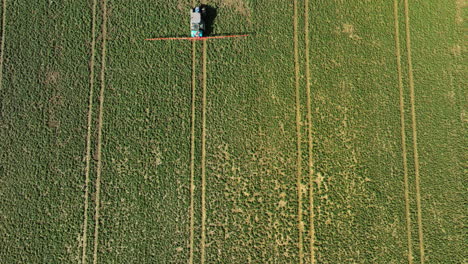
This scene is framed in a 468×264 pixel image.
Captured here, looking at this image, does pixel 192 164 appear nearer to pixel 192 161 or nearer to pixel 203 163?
pixel 192 161

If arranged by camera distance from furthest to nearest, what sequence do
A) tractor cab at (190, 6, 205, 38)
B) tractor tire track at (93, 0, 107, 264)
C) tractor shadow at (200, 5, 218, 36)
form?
tractor shadow at (200, 5, 218, 36) → tractor cab at (190, 6, 205, 38) → tractor tire track at (93, 0, 107, 264)

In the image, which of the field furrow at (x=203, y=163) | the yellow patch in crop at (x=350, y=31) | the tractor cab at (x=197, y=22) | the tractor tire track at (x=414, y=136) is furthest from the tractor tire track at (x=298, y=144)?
the tractor tire track at (x=414, y=136)

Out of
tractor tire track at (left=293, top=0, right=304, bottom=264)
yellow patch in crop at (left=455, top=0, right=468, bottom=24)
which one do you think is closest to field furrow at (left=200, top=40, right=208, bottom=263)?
tractor tire track at (left=293, top=0, right=304, bottom=264)

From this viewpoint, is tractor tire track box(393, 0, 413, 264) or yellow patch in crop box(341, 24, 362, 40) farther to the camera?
yellow patch in crop box(341, 24, 362, 40)

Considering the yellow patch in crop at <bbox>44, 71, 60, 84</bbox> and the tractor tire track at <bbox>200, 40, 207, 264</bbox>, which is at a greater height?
the yellow patch in crop at <bbox>44, 71, 60, 84</bbox>

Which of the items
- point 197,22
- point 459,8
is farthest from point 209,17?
point 459,8

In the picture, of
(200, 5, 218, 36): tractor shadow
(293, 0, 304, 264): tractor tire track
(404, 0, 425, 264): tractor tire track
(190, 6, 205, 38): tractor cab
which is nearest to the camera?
(404, 0, 425, 264): tractor tire track

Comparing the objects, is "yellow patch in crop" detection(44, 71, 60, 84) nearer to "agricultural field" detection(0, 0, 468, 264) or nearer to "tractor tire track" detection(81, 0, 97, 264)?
"agricultural field" detection(0, 0, 468, 264)

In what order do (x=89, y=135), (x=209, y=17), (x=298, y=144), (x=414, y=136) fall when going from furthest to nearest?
(x=209, y=17)
(x=89, y=135)
(x=298, y=144)
(x=414, y=136)

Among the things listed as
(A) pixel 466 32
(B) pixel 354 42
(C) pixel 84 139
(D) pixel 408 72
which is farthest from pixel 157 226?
(A) pixel 466 32
